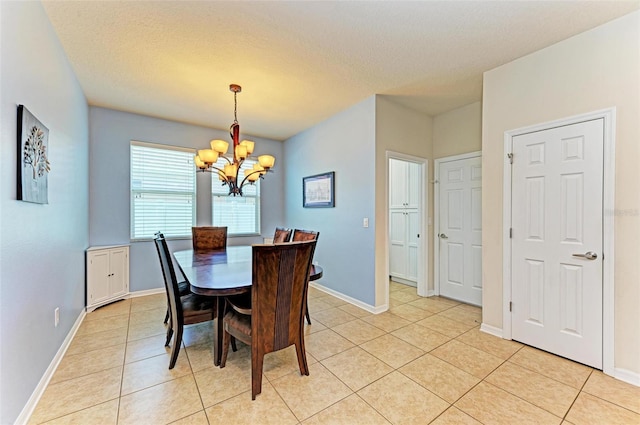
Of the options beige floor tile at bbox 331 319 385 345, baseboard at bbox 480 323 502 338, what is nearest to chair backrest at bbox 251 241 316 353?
beige floor tile at bbox 331 319 385 345

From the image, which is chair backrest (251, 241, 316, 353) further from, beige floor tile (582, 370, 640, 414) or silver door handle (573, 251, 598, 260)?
silver door handle (573, 251, 598, 260)

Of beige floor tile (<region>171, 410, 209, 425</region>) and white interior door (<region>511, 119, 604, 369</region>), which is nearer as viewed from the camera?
beige floor tile (<region>171, 410, 209, 425</region>)

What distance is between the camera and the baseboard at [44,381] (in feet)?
5.10

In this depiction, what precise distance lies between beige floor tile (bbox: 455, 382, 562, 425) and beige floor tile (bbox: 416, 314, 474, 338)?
2.87ft

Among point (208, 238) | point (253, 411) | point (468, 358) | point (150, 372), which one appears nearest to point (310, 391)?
point (253, 411)

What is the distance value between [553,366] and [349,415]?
175cm

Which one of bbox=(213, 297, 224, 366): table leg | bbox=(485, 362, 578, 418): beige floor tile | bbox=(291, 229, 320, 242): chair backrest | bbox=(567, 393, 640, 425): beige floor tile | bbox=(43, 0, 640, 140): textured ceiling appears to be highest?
bbox=(43, 0, 640, 140): textured ceiling

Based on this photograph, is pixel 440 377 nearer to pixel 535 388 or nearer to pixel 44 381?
pixel 535 388

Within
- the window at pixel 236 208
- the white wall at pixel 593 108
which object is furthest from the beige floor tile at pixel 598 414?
the window at pixel 236 208

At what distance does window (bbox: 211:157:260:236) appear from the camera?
15.1ft

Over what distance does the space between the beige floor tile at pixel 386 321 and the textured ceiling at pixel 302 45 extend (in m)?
2.68

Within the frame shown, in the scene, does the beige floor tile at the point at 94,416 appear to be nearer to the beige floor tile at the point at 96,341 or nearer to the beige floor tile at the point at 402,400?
the beige floor tile at the point at 96,341

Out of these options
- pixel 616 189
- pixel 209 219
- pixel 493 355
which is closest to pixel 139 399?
pixel 493 355

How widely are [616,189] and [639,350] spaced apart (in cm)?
115
